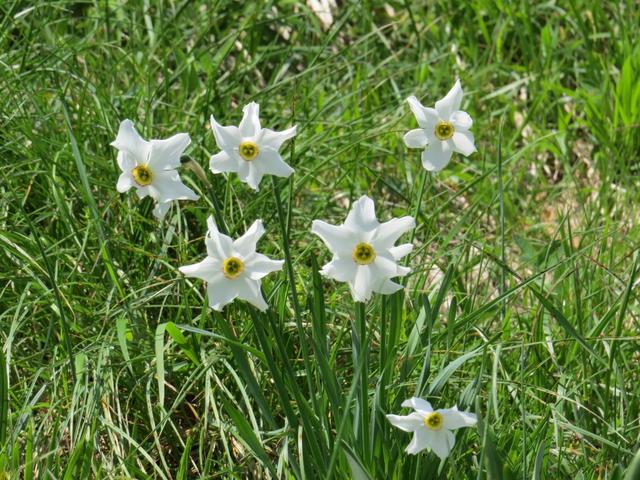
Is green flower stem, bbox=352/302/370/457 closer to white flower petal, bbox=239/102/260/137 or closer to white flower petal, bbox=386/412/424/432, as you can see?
white flower petal, bbox=386/412/424/432

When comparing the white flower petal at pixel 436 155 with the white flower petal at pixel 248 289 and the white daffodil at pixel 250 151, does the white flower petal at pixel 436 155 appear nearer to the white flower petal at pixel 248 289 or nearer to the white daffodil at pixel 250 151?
the white daffodil at pixel 250 151

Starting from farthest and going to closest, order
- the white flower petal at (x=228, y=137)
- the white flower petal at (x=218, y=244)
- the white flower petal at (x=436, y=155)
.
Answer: the white flower petal at (x=436, y=155)
the white flower petal at (x=228, y=137)
the white flower petal at (x=218, y=244)

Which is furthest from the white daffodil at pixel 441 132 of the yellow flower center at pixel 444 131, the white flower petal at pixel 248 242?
the white flower petal at pixel 248 242

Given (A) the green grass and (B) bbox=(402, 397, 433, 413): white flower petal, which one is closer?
(B) bbox=(402, 397, 433, 413): white flower petal

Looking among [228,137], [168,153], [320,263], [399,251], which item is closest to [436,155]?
[399,251]

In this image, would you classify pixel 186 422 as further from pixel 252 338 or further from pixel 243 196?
pixel 243 196

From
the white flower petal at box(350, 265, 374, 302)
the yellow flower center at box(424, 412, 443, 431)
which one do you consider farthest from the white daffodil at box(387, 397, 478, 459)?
the white flower petal at box(350, 265, 374, 302)
